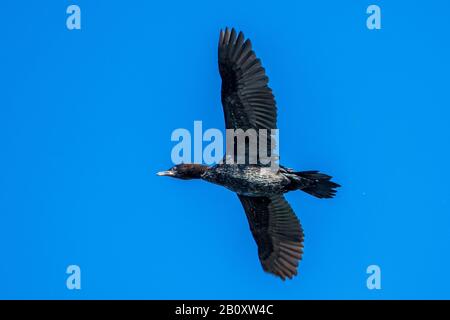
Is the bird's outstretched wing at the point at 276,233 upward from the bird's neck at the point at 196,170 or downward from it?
downward

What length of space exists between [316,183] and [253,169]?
97 cm

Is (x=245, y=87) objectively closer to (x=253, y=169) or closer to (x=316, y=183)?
(x=253, y=169)

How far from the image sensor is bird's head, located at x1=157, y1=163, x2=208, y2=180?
1386 cm

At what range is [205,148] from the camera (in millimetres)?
14039

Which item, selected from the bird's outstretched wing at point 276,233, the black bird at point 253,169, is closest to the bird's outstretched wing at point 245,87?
the black bird at point 253,169

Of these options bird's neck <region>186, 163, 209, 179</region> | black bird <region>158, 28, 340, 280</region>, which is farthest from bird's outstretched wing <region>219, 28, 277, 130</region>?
bird's neck <region>186, 163, 209, 179</region>

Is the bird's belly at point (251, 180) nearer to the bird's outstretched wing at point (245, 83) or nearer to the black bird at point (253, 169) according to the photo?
the black bird at point (253, 169)

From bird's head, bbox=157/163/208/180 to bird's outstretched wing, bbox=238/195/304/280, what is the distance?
3.10 ft

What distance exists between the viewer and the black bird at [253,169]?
13.1 m

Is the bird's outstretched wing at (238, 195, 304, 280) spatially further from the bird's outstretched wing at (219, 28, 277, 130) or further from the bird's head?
the bird's outstretched wing at (219, 28, 277, 130)

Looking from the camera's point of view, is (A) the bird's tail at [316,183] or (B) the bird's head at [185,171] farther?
(B) the bird's head at [185,171]

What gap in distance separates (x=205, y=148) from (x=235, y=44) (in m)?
1.78

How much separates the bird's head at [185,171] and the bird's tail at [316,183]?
5.02 ft

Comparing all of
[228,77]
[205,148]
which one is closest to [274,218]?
[205,148]
